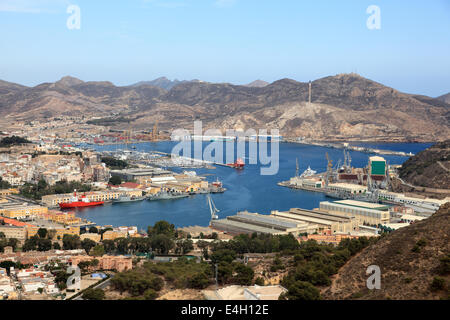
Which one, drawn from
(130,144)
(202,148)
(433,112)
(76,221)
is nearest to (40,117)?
(130,144)

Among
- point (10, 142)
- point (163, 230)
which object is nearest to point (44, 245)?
point (163, 230)

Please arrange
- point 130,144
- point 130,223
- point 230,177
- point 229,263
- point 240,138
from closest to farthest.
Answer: point 229,263
point 130,223
point 230,177
point 130,144
point 240,138

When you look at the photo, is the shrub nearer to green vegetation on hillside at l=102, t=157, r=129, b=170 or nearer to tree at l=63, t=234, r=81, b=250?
tree at l=63, t=234, r=81, b=250

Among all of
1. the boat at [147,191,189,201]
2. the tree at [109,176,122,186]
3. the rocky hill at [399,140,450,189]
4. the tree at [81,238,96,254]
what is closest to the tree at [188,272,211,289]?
the tree at [81,238,96,254]

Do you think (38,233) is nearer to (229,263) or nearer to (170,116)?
(229,263)

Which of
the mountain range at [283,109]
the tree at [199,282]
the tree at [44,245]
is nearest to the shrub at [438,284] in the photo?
the tree at [199,282]

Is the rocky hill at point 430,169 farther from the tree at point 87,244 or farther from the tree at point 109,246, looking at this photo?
the tree at point 87,244
